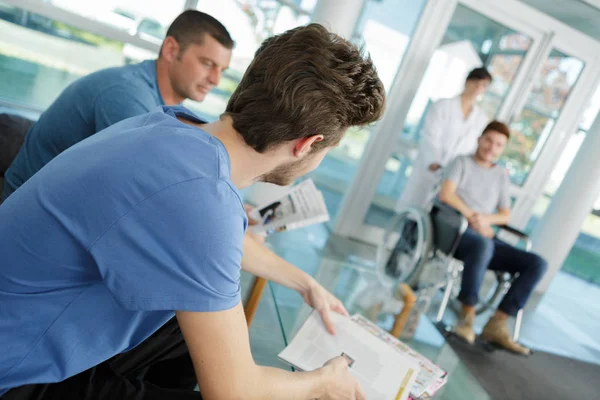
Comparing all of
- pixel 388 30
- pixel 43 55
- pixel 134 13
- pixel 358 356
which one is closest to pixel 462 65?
pixel 388 30

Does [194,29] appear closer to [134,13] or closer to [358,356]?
[358,356]

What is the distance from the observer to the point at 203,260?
62cm

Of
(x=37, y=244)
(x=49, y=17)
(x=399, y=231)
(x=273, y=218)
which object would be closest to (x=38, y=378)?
(x=37, y=244)

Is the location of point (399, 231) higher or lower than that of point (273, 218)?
lower

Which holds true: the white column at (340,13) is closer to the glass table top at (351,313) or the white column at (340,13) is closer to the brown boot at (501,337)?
the glass table top at (351,313)

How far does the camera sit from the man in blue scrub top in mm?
614

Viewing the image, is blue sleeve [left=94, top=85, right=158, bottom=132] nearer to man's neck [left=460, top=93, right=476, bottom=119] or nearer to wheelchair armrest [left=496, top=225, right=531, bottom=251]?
wheelchair armrest [left=496, top=225, right=531, bottom=251]

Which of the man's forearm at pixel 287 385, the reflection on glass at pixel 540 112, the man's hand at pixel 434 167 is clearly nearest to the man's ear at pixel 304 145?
the man's forearm at pixel 287 385

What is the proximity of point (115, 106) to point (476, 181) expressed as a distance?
242 cm

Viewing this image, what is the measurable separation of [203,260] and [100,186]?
174 millimetres

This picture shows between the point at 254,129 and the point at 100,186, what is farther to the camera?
the point at 254,129

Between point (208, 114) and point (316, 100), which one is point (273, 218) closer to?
point (316, 100)

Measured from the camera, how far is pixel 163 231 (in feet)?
2.00

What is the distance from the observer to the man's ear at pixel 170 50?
1.71 meters
